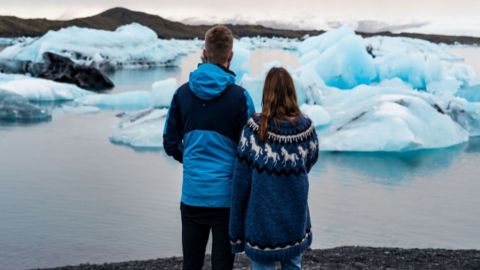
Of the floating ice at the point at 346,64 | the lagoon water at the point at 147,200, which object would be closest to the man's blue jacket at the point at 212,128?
the lagoon water at the point at 147,200

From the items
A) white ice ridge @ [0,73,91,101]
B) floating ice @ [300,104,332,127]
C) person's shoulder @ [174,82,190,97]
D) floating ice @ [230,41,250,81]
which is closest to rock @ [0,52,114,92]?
white ice ridge @ [0,73,91,101]

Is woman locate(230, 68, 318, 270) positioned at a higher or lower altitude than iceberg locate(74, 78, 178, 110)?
higher

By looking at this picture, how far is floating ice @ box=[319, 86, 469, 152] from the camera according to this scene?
1049 cm

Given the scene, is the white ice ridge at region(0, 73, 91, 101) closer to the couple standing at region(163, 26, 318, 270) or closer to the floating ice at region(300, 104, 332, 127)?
the floating ice at region(300, 104, 332, 127)

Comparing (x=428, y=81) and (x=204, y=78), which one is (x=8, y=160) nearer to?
(x=204, y=78)

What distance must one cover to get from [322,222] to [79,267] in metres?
2.64

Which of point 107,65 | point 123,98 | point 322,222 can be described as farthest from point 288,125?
point 107,65

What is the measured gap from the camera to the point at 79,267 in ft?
14.3

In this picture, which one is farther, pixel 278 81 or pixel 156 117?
pixel 156 117

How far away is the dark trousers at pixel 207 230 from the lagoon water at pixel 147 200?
2785 mm

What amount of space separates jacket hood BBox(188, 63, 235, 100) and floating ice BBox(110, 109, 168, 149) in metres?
8.03

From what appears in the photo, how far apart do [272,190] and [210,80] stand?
424 millimetres

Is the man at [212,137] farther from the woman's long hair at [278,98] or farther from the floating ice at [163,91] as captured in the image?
the floating ice at [163,91]

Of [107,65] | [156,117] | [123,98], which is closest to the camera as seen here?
[156,117]
